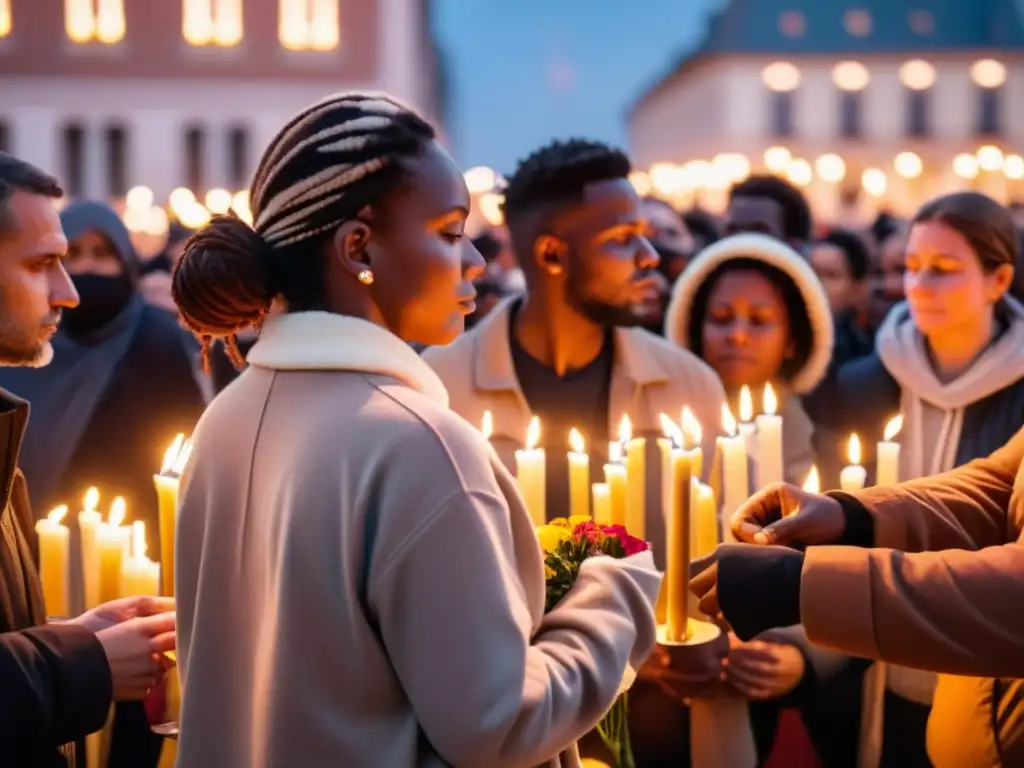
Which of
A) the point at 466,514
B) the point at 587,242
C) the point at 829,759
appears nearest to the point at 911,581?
the point at 466,514

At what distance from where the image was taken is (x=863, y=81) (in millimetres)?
48625

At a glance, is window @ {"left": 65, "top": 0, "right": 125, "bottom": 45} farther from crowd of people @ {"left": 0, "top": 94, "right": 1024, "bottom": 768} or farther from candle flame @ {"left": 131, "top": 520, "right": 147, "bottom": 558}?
candle flame @ {"left": 131, "top": 520, "right": 147, "bottom": 558}

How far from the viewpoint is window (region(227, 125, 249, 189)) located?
3494cm

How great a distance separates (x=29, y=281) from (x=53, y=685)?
69 centimetres

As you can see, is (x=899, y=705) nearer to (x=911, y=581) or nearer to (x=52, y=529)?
(x=911, y=581)

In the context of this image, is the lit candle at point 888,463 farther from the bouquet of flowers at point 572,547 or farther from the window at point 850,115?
the window at point 850,115

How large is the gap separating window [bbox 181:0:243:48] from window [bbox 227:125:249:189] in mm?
2177

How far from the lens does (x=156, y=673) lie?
2232 mm

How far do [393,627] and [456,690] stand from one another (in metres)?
0.11

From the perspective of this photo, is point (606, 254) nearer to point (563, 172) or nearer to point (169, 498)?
point (563, 172)

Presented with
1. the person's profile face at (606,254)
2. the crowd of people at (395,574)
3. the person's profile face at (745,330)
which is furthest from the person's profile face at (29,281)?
the person's profile face at (745,330)

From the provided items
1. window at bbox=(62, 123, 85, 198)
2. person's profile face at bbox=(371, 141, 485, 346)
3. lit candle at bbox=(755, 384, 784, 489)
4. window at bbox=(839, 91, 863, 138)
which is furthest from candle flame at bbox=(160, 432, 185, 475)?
window at bbox=(839, 91, 863, 138)

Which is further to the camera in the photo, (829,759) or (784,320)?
(784,320)

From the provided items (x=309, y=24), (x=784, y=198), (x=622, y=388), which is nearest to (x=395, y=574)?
(x=622, y=388)
